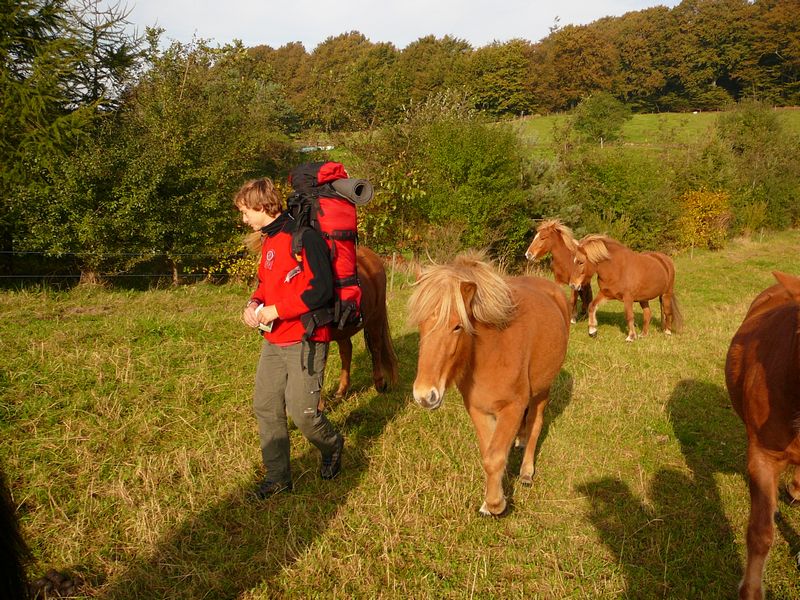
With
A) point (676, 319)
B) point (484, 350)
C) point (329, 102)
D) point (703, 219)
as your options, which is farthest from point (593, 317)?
point (329, 102)

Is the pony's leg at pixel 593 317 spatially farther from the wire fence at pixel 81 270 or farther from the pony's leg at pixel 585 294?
the wire fence at pixel 81 270

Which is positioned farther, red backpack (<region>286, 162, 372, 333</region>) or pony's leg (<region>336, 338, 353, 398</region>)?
pony's leg (<region>336, 338, 353, 398</region>)

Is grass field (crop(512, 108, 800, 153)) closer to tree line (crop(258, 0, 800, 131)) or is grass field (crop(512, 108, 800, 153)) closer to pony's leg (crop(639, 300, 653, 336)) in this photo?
tree line (crop(258, 0, 800, 131))

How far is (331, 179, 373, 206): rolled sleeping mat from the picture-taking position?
389 cm

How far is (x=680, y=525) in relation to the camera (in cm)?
391

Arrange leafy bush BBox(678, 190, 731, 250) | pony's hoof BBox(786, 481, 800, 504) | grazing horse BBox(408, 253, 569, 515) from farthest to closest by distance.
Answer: leafy bush BBox(678, 190, 731, 250) → pony's hoof BBox(786, 481, 800, 504) → grazing horse BBox(408, 253, 569, 515)

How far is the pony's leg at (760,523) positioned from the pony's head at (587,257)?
7728mm

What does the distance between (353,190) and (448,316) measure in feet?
4.26

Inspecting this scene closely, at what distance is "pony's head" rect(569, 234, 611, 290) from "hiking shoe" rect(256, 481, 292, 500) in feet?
26.9

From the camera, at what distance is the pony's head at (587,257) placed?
1048 centimetres

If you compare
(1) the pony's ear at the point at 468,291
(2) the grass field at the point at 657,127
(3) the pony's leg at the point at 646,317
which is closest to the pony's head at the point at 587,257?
(3) the pony's leg at the point at 646,317

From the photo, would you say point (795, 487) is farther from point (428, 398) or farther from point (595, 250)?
point (595, 250)

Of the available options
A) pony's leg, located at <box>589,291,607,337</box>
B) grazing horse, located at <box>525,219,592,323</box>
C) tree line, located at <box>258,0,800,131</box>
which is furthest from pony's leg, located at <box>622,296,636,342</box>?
tree line, located at <box>258,0,800,131</box>

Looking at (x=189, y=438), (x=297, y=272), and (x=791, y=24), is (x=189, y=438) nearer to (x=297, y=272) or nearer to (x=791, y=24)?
(x=297, y=272)
